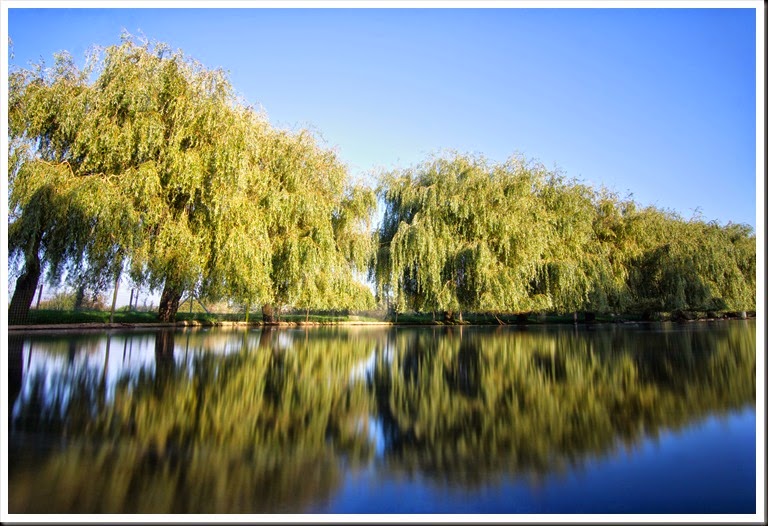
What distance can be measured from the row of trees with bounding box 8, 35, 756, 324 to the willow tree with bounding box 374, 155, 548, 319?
0.06 m

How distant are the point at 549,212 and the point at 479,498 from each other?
63.6 ft

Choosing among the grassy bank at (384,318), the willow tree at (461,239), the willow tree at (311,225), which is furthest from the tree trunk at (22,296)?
the willow tree at (461,239)

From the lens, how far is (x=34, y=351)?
7.46 meters

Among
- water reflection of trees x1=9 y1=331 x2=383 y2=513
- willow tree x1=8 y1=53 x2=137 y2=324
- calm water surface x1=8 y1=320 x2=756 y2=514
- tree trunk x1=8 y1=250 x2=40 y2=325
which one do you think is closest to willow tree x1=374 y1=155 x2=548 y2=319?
willow tree x1=8 y1=53 x2=137 y2=324

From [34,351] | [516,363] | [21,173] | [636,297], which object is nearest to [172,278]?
[21,173]

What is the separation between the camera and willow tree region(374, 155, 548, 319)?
56.5 ft

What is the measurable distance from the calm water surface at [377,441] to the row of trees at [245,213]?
5.91 meters

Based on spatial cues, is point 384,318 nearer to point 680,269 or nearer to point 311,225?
point 311,225

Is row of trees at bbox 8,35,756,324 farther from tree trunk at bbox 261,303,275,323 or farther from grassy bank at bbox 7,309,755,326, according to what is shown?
tree trunk at bbox 261,303,275,323

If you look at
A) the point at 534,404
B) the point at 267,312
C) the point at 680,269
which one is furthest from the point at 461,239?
the point at 534,404

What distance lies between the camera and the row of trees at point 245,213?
11148 millimetres

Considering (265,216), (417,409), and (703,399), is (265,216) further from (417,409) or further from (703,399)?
(703,399)

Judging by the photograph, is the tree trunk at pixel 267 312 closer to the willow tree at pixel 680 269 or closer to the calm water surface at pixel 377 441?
the calm water surface at pixel 377 441

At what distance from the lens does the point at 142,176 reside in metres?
11.3
